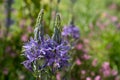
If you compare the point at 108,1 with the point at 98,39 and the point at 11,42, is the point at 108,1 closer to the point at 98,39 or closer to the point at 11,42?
the point at 98,39

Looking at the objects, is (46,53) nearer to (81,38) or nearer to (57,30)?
(57,30)

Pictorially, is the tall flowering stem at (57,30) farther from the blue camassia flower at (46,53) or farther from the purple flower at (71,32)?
the purple flower at (71,32)

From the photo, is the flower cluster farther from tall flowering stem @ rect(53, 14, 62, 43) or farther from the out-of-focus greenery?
the out-of-focus greenery

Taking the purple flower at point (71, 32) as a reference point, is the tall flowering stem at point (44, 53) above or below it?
below

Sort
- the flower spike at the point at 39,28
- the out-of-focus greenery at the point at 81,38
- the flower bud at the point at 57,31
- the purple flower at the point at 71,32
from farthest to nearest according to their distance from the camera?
the out-of-focus greenery at the point at 81,38 < the purple flower at the point at 71,32 < the flower bud at the point at 57,31 < the flower spike at the point at 39,28

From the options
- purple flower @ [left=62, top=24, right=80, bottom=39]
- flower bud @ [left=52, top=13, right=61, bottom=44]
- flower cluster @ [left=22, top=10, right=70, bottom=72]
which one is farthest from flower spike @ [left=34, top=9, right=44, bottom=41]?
purple flower @ [left=62, top=24, right=80, bottom=39]

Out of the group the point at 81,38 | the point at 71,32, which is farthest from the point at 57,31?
the point at 81,38

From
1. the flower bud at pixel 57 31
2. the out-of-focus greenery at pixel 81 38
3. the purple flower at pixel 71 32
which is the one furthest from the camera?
the out-of-focus greenery at pixel 81 38

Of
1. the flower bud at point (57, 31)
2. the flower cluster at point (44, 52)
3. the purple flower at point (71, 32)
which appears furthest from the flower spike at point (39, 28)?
the purple flower at point (71, 32)
